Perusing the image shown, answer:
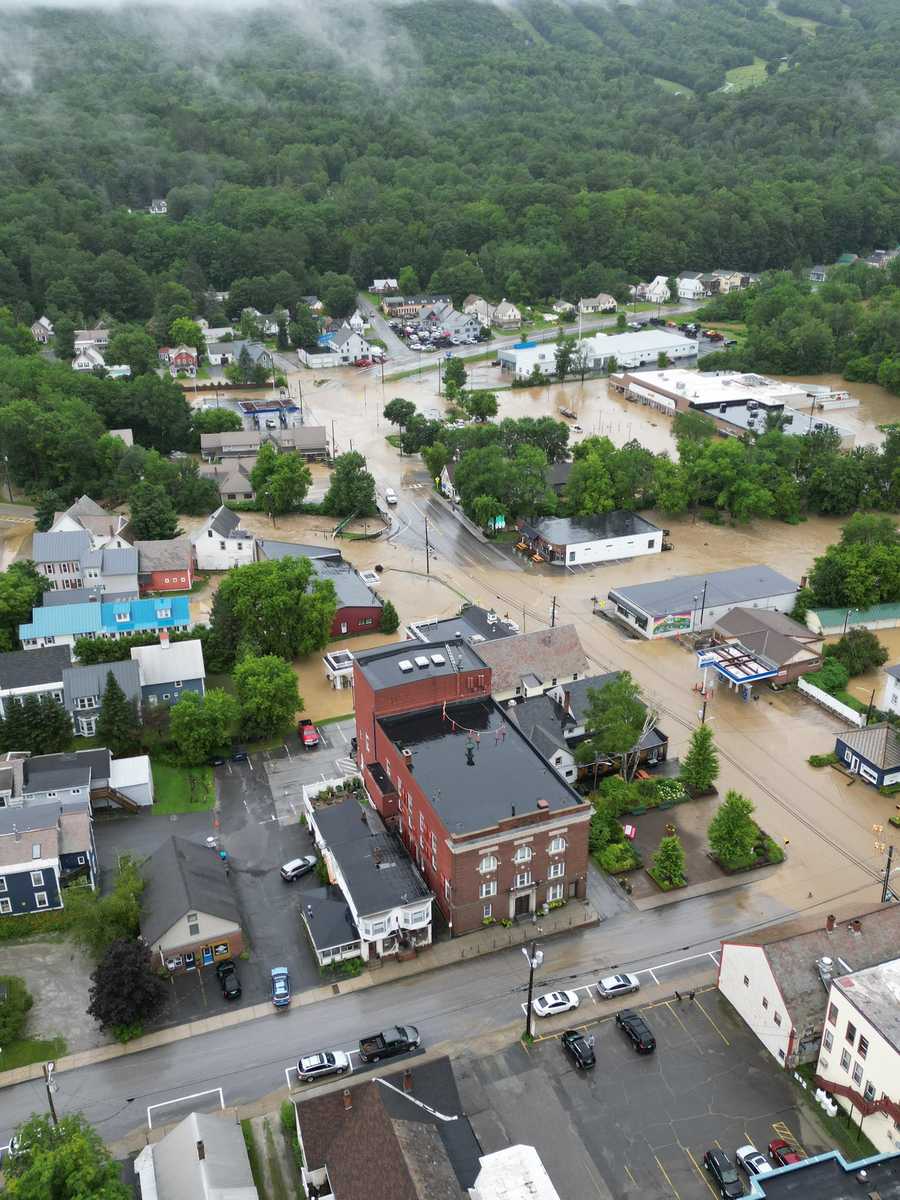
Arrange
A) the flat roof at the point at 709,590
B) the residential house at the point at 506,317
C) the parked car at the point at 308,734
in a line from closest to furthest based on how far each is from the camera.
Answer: the parked car at the point at 308,734 < the flat roof at the point at 709,590 < the residential house at the point at 506,317

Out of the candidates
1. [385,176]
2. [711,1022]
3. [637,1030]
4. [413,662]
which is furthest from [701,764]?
[385,176]

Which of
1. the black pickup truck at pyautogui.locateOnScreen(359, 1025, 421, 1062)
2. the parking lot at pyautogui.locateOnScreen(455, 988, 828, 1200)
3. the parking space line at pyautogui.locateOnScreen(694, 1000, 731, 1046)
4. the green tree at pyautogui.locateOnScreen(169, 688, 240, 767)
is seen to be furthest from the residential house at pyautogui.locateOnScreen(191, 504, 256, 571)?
the parking space line at pyautogui.locateOnScreen(694, 1000, 731, 1046)

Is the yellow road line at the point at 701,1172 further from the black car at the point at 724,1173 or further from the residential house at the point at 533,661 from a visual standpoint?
the residential house at the point at 533,661

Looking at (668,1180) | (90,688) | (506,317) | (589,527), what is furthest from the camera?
(506,317)

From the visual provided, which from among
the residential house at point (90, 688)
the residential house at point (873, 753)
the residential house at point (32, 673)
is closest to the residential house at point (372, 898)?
the residential house at point (90, 688)

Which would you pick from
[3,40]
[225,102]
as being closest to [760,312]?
[225,102]

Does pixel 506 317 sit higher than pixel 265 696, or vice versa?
pixel 506 317

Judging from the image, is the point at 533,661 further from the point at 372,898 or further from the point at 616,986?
the point at 616,986
